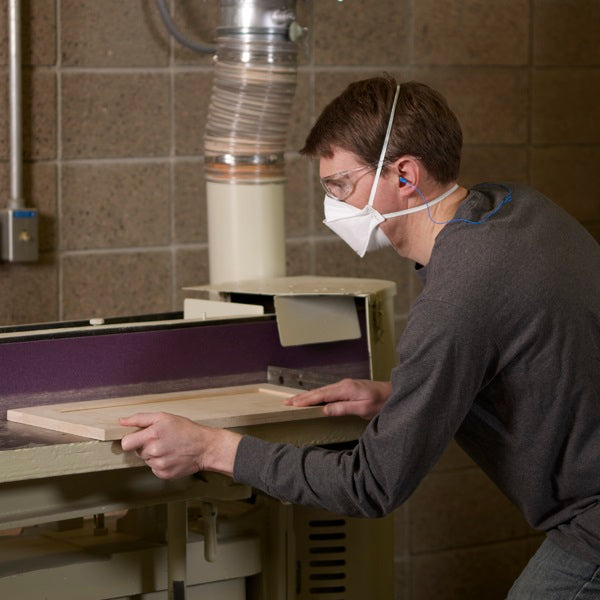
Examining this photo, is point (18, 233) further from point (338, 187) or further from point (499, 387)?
point (499, 387)

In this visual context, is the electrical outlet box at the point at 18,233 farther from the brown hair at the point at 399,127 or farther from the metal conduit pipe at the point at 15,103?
the brown hair at the point at 399,127

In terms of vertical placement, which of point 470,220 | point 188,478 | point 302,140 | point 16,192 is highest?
point 302,140

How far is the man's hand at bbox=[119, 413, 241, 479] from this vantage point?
1555 mm

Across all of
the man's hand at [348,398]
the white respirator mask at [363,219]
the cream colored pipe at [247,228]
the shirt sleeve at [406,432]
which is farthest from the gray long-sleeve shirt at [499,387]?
the cream colored pipe at [247,228]

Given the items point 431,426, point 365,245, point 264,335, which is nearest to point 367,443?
point 431,426

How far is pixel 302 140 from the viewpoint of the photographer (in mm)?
2762

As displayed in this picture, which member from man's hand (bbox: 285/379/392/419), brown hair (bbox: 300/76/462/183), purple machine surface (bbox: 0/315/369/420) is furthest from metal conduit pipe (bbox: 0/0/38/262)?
brown hair (bbox: 300/76/462/183)

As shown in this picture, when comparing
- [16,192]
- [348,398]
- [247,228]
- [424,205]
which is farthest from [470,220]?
[16,192]

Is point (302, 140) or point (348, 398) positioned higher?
point (302, 140)

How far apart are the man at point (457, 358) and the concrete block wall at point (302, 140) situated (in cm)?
88

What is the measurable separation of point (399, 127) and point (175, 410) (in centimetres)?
53

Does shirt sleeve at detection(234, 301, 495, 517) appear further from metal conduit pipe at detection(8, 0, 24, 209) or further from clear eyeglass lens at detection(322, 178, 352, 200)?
metal conduit pipe at detection(8, 0, 24, 209)

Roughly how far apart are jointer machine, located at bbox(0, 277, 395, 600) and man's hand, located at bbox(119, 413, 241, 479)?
0.04 metres

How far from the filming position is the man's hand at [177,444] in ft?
5.10
